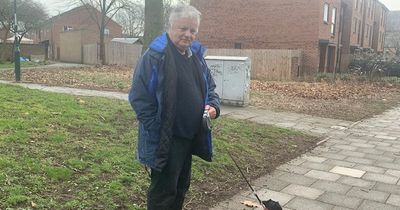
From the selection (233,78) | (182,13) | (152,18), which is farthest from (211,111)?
(233,78)

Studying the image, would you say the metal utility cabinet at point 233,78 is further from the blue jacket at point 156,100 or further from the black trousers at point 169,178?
the blue jacket at point 156,100

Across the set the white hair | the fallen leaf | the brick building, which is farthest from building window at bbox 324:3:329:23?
the white hair

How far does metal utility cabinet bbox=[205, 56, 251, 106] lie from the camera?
11.5 meters

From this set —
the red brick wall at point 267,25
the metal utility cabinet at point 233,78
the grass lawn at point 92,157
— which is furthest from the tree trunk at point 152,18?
the red brick wall at point 267,25

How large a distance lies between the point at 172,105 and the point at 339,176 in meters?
3.67

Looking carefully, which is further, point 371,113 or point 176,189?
point 371,113

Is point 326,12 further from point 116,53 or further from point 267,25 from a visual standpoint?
point 116,53

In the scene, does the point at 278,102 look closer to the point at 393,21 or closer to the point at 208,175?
the point at 208,175

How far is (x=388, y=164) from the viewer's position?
664 centimetres

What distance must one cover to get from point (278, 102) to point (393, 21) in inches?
2675

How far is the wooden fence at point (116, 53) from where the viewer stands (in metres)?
34.8

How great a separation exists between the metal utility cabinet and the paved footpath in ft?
6.25

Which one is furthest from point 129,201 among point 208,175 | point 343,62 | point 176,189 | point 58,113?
point 343,62

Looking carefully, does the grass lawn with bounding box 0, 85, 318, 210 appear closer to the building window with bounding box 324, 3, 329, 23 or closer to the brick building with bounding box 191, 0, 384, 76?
the brick building with bounding box 191, 0, 384, 76
